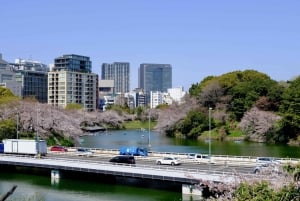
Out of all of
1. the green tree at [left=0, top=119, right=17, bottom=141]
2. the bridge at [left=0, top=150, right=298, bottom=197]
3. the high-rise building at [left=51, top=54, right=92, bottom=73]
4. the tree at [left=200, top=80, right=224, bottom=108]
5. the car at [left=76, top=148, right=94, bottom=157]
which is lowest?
the bridge at [left=0, top=150, right=298, bottom=197]

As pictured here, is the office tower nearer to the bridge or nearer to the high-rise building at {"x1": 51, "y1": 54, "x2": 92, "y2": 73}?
the high-rise building at {"x1": 51, "y1": 54, "x2": 92, "y2": 73}

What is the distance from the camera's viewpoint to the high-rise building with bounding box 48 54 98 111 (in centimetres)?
14600

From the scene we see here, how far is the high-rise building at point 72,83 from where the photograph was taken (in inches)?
5748

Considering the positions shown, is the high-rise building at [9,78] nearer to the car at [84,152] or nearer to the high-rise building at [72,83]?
the high-rise building at [72,83]

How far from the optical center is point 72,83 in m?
148

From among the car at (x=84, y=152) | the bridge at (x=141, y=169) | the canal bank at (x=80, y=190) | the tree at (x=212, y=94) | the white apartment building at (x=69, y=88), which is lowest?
the canal bank at (x=80, y=190)

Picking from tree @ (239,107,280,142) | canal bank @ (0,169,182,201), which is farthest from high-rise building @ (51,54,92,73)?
canal bank @ (0,169,182,201)

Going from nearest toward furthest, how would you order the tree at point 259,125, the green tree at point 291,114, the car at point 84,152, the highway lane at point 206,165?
the highway lane at point 206,165 → the car at point 84,152 → the green tree at point 291,114 → the tree at point 259,125

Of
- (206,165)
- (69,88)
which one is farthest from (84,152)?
(69,88)

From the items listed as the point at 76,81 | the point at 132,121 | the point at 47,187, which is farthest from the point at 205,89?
the point at 76,81

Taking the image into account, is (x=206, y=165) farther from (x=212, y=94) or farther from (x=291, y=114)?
(x=212, y=94)

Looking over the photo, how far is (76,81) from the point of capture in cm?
14975

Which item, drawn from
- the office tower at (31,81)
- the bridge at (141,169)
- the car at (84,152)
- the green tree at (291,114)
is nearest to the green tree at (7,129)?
the car at (84,152)

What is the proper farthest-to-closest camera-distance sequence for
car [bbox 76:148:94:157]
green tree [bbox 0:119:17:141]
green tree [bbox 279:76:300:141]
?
green tree [bbox 279:76:300:141]
green tree [bbox 0:119:17:141]
car [bbox 76:148:94:157]
